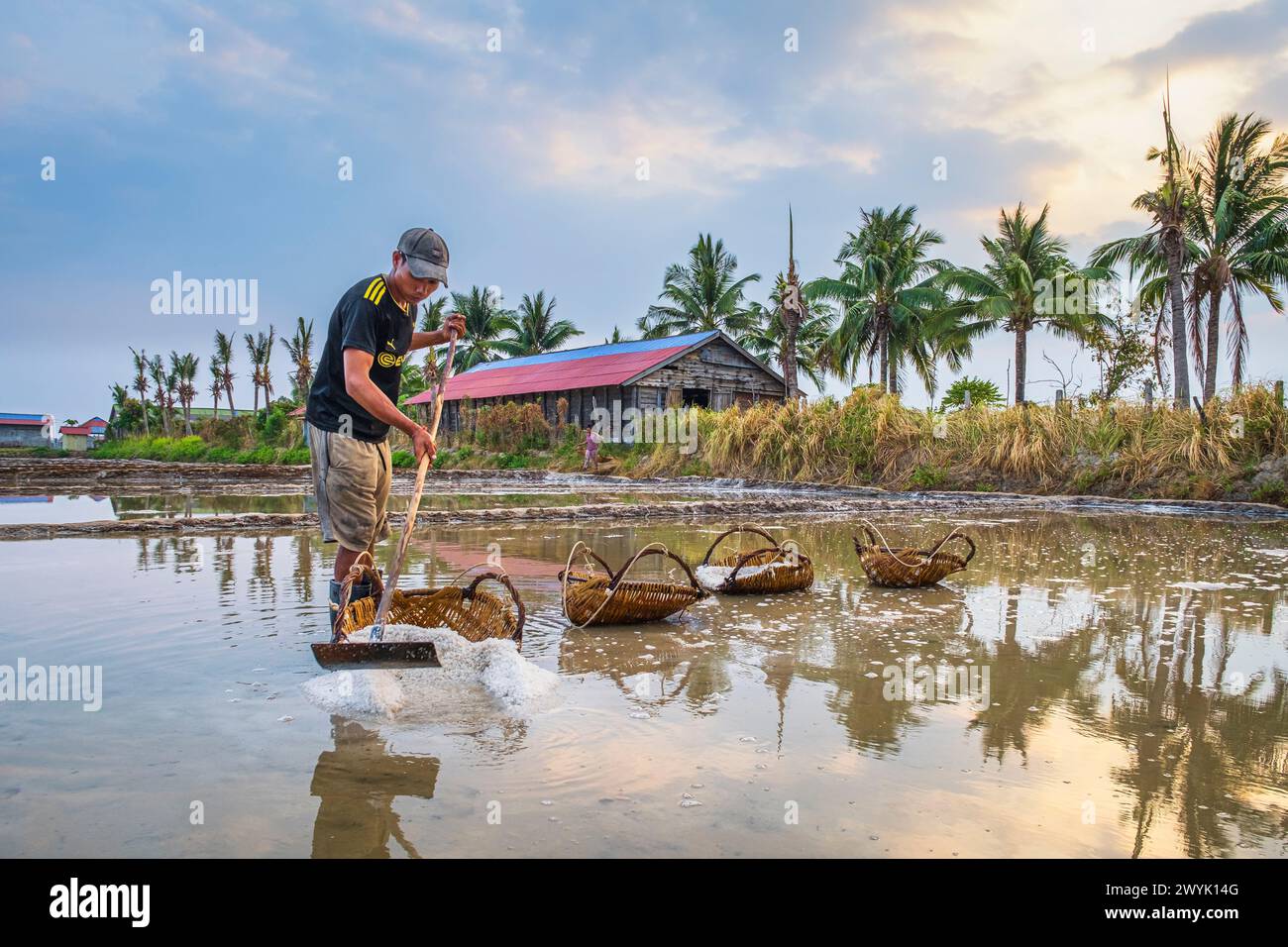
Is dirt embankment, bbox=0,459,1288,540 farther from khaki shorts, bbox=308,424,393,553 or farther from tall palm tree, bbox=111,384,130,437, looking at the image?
tall palm tree, bbox=111,384,130,437

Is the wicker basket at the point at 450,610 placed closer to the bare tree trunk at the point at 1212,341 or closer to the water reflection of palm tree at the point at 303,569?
the water reflection of palm tree at the point at 303,569

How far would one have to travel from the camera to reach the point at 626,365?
28.5 metres

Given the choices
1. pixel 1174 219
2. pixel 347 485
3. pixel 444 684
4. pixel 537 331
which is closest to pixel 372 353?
pixel 347 485

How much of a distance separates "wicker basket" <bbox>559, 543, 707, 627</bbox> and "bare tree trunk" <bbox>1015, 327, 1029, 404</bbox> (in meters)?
25.5

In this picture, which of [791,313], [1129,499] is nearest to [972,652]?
[1129,499]

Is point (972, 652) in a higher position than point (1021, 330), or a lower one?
lower

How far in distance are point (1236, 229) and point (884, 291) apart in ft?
36.0

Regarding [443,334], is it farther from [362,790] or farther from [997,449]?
[997,449]

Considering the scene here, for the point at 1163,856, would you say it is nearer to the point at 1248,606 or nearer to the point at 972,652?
the point at 972,652

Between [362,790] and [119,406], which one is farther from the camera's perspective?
[119,406]

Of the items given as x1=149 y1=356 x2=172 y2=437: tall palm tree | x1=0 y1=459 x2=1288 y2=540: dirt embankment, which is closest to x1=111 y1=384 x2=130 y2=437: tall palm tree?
x1=149 y1=356 x2=172 y2=437: tall palm tree

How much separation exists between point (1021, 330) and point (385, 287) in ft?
90.3

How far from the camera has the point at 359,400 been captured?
350 centimetres

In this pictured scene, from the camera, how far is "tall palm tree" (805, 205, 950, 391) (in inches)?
1188
